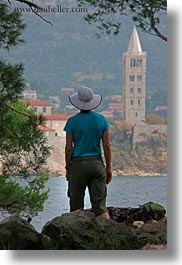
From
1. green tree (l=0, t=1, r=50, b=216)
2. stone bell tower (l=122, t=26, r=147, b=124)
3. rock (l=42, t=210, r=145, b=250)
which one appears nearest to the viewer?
rock (l=42, t=210, r=145, b=250)

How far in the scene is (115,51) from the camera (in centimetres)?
509

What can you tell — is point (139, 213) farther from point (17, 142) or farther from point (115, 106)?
point (17, 142)

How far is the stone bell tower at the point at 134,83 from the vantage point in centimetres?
511

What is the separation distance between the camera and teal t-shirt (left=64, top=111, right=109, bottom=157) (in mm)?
4828

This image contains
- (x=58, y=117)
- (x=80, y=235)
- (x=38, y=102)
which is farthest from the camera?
(x=38, y=102)

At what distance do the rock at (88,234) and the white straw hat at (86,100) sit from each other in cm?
64

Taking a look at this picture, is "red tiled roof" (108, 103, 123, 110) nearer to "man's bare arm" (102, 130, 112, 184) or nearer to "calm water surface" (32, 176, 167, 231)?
"man's bare arm" (102, 130, 112, 184)

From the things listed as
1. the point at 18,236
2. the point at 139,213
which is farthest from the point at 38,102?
the point at 139,213

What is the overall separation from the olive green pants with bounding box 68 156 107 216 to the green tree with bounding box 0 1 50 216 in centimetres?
38

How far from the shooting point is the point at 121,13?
5059 millimetres

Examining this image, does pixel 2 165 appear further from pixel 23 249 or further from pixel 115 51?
pixel 115 51

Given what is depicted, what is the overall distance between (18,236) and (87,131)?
773mm

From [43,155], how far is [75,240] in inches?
29.0

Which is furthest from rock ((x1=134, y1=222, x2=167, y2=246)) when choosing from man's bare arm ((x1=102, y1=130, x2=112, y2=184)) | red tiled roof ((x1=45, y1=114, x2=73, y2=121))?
red tiled roof ((x1=45, y1=114, x2=73, y2=121))
